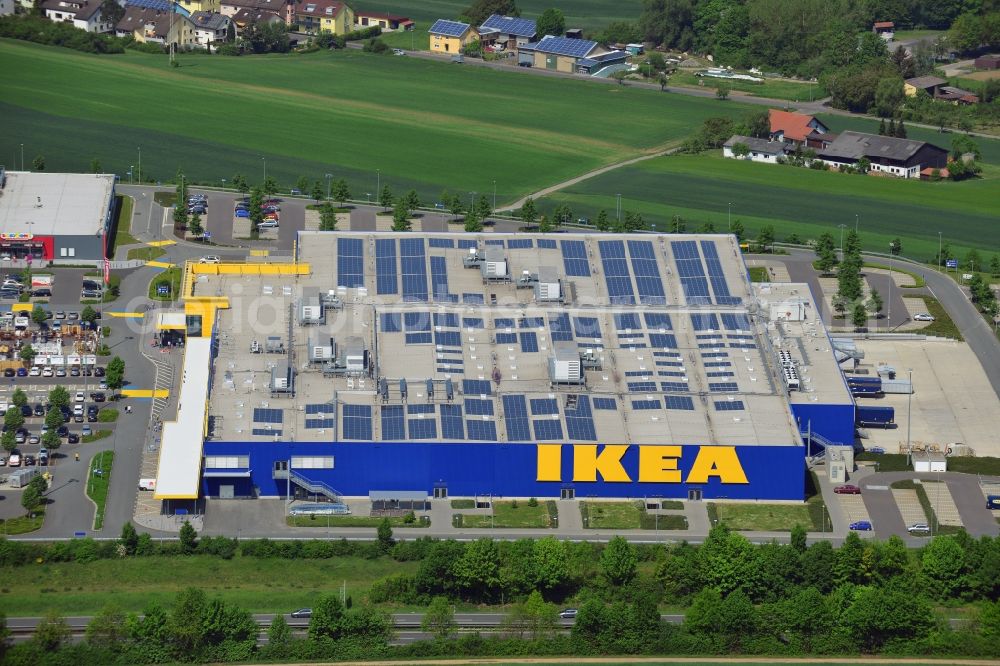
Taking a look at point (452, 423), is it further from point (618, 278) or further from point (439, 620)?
point (618, 278)

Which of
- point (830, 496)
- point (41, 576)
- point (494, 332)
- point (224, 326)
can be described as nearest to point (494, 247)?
point (494, 332)

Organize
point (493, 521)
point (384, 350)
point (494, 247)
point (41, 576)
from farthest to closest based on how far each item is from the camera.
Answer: point (494, 247), point (384, 350), point (493, 521), point (41, 576)

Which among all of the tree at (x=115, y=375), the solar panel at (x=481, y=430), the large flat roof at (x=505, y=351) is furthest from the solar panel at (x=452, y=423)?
the tree at (x=115, y=375)

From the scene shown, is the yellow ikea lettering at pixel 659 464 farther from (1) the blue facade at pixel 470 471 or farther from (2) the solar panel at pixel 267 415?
(2) the solar panel at pixel 267 415

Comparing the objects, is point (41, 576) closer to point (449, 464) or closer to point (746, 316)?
point (449, 464)

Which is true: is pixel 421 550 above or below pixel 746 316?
below

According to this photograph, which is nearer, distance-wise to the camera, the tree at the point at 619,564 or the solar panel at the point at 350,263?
the tree at the point at 619,564

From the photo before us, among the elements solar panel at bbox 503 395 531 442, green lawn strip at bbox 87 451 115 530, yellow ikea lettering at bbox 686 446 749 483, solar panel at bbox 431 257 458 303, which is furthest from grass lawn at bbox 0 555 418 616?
solar panel at bbox 431 257 458 303
